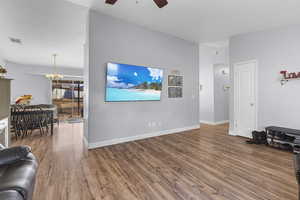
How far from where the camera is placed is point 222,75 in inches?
248

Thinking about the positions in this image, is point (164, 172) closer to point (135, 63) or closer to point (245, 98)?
point (135, 63)

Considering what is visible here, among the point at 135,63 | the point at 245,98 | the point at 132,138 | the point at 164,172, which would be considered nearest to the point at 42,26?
the point at 135,63

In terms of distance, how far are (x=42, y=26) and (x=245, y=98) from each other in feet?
19.4

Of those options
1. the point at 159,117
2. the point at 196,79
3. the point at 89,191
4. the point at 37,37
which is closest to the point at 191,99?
the point at 196,79

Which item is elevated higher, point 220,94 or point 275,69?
point 275,69

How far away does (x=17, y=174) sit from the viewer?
115cm

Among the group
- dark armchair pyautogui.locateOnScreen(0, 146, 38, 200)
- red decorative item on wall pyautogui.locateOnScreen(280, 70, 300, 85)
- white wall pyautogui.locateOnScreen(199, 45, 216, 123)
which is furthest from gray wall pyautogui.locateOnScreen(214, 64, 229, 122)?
dark armchair pyautogui.locateOnScreen(0, 146, 38, 200)

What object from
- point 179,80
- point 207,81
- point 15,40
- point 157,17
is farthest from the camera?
point 207,81

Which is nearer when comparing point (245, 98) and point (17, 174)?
point (17, 174)

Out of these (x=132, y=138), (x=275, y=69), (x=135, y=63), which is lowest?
(x=132, y=138)

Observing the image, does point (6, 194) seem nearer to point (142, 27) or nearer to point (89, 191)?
point (89, 191)

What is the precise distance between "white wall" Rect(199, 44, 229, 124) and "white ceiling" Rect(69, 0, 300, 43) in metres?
1.78

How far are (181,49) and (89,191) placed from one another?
177 inches

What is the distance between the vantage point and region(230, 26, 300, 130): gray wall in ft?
11.5
